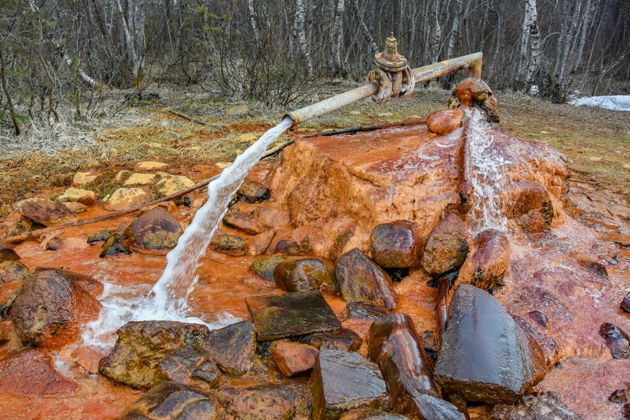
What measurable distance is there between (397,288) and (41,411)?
1.92 m

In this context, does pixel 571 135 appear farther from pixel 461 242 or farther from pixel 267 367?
pixel 267 367

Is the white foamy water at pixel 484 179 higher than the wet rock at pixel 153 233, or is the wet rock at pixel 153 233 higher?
the white foamy water at pixel 484 179

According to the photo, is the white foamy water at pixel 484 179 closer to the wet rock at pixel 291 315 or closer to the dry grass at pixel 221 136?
the wet rock at pixel 291 315

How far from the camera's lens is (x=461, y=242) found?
2750 mm

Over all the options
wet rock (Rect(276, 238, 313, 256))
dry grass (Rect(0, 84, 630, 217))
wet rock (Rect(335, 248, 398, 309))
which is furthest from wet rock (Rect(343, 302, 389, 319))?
dry grass (Rect(0, 84, 630, 217))

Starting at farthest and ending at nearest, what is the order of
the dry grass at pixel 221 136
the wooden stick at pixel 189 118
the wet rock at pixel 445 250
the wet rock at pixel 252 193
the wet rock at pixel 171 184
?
the wooden stick at pixel 189 118, the dry grass at pixel 221 136, the wet rock at pixel 171 184, the wet rock at pixel 252 193, the wet rock at pixel 445 250

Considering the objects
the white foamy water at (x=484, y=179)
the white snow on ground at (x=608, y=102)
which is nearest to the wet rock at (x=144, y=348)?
the white foamy water at (x=484, y=179)

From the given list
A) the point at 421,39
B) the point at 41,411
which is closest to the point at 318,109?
the point at 41,411

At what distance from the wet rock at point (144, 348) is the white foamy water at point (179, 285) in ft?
0.61

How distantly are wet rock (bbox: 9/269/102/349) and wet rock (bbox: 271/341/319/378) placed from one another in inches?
40.4

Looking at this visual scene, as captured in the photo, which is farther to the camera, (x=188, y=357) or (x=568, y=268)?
(x=568, y=268)

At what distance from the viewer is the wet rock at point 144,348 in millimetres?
1992

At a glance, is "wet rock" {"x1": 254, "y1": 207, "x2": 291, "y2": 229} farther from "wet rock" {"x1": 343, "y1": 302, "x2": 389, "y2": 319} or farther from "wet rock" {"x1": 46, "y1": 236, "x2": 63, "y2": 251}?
"wet rock" {"x1": 46, "y1": 236, "x2": 63, "y2": 251}

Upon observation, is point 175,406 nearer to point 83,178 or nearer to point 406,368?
point 406,368
